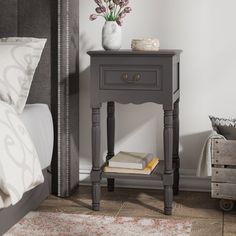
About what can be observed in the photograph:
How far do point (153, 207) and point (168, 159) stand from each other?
1.01 feet

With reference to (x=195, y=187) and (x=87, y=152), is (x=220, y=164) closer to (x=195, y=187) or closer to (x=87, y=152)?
(x=195, y=187)

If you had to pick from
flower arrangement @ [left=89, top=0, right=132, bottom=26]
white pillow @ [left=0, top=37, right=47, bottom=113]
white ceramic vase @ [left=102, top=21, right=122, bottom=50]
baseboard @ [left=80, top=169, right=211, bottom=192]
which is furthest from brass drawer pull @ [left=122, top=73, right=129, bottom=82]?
baseboard @ [left=80, top=169, right=211, bottom=192]

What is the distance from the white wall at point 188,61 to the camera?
10.7ft

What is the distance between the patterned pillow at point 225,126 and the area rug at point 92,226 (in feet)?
1.71

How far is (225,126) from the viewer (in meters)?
3.05

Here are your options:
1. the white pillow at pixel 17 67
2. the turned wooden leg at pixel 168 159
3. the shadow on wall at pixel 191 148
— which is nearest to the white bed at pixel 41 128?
the white pillow at pixel 17 67

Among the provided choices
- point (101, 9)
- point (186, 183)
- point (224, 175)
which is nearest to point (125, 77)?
point (101, 9)

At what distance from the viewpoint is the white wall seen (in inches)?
129

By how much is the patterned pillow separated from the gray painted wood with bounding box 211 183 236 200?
25cm

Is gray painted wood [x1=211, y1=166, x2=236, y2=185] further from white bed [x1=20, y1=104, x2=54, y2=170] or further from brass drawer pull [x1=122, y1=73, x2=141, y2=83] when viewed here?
white bed [x1=20, y1=104, x2=54, y2=170]

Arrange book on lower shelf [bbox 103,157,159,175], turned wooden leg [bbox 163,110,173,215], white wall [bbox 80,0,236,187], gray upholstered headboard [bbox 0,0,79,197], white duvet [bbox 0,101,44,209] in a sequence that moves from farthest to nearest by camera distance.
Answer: white wall [bbox 80,0,236,187]
gray upholstered headboard [bbox 0,0,79,197]
book on lower shelf [bbox 103,157,159,175]
turned wooden leg [bbox 163,110,173,215]
white duvet [bbox 0,101,44,209]

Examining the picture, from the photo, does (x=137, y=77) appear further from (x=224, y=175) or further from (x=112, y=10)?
(x=224, y=175)

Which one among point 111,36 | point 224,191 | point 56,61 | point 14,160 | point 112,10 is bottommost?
point 224,191

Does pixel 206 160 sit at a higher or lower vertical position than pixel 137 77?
lower
